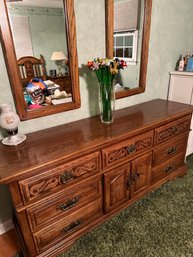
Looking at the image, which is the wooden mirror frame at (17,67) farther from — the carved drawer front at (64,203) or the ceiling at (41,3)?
the carved drawer front at (64,203)

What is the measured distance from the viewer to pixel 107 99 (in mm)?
1457

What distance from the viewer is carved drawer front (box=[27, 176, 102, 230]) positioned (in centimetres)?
112

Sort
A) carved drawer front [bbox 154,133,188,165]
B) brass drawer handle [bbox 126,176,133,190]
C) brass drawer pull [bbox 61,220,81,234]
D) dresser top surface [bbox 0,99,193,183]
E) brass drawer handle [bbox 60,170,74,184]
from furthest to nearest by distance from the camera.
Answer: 1. carved drawer front [bbox 154,133,188,165]
2. brass drawer handle [bbox 126,176,133,190]
3. brass drawer pull [bbox 61,220,81,234]
4. brass drawer handle [bbox 60,170,74,184]
5. dresser top surface [bbox 0,99,193,183]

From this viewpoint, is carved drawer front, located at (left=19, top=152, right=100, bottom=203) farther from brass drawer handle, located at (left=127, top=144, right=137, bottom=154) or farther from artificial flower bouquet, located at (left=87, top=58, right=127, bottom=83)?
artificial flower bouquet, located at (left=87, top=58, right=127, bottom=83)

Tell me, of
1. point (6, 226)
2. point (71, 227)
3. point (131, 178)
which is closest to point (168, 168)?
point (131, 178)

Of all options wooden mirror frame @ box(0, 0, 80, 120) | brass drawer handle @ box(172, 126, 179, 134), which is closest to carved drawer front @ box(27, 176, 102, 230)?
wooden mirror frame @ box(0, 0, 80, 120)

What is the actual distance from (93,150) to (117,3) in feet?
4.06

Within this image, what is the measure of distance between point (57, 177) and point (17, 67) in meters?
0.78

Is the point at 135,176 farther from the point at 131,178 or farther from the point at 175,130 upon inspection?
the point at 175,130

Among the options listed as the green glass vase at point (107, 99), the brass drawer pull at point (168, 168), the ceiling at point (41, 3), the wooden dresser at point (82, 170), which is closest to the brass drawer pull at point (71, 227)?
the wooden dresser at point (82, 170)

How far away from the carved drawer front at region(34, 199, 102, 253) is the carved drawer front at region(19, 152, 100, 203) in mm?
292

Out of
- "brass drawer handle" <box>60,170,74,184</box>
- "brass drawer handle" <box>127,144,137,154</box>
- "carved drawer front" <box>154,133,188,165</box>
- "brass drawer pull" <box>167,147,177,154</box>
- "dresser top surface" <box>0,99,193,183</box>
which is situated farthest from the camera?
"brass drawer pull" <box>167,147,177,154</box>

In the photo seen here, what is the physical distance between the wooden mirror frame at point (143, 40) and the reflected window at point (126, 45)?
7 centimetres

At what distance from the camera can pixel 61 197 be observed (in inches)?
46.2
